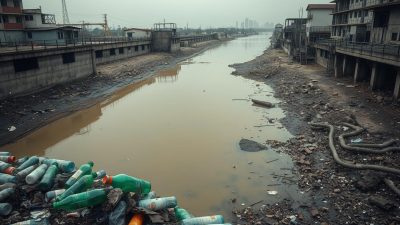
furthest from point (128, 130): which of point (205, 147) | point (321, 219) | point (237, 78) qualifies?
point (237, 78)

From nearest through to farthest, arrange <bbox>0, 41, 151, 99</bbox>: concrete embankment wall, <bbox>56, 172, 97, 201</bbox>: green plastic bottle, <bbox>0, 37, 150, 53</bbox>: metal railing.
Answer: <bbox>56, 172, 97, 201</bbox>: green plastic bottle → <bbox>0, 41, 151, 99</bbox>: concrete embankment wall → <bbox>0, 37, 150, 53</bbox>: metal railing

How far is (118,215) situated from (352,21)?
147 ft

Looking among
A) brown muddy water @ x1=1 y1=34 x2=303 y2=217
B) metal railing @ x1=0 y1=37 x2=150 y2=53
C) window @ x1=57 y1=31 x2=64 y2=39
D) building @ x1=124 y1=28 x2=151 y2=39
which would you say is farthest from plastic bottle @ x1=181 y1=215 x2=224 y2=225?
building @ x1=124 y1=28 x2=151 y2=39

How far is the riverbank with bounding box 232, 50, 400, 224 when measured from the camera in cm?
880

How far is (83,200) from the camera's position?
20.2 ft

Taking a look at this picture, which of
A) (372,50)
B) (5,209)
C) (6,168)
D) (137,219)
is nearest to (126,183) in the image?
(137,219)

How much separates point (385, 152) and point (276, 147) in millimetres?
4558

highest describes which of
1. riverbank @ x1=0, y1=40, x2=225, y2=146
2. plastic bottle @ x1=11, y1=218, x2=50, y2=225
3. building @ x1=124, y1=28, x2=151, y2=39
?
building @ x1=124, y1=28, x2=151, y2=39

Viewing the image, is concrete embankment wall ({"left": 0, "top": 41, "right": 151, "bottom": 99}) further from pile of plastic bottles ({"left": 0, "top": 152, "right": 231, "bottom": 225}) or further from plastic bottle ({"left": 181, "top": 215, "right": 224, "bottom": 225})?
plastic bottle ({"left": 181, "top": 215, "right": 224, "bottom": 225})

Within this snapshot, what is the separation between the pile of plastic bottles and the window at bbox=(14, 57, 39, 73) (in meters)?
16.7

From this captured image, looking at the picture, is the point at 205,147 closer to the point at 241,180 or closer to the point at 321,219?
the point at 241,180

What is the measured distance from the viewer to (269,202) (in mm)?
9883

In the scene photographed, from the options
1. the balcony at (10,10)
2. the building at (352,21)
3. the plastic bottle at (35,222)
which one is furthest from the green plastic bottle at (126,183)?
the balcony at (10,10)

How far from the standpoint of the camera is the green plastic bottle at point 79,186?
21.1 feet
